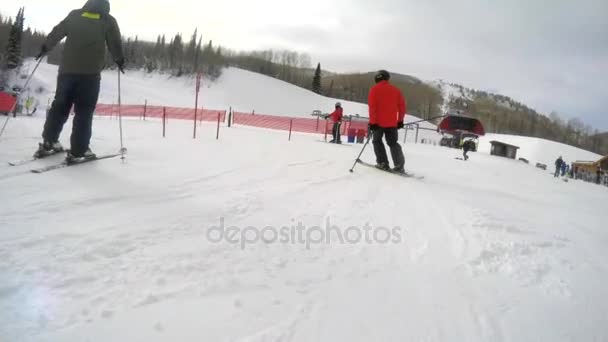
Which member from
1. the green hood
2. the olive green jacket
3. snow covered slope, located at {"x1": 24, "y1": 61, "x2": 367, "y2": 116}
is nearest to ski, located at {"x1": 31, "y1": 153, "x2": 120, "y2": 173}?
the olive green jacket

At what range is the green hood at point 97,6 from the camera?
4.17 metres

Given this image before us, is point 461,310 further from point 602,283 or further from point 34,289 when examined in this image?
point 34,289

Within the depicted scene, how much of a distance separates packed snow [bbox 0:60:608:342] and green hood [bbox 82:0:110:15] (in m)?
1.86

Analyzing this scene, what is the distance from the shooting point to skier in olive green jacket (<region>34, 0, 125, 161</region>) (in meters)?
4.16

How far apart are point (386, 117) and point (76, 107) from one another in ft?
15.5

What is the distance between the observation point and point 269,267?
2061mm

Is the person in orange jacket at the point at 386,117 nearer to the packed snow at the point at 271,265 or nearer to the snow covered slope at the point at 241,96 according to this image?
the packed snow at the point at 271,265

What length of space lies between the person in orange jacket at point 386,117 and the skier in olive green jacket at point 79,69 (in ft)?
14.0

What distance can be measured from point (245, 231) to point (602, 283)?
2.45m

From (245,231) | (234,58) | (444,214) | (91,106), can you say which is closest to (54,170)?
(91,106)

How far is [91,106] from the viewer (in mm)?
4336

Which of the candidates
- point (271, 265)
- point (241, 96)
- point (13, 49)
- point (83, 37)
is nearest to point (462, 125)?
point (83, 37)

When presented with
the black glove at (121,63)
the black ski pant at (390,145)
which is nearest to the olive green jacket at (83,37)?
the black glove at (121,63)

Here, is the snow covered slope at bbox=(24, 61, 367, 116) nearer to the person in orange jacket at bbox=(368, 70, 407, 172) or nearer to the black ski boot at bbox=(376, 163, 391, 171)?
the person in orange jacket at bbox=(368, 70, 407, 172)
